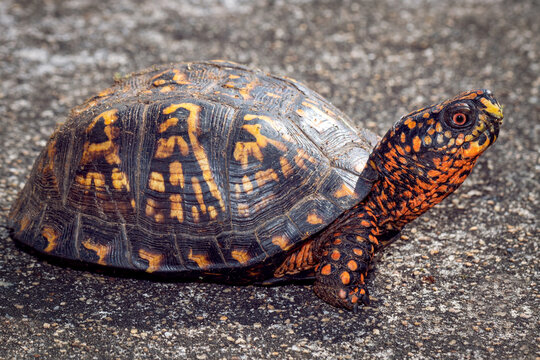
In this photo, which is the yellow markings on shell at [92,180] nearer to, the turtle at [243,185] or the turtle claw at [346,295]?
the turtle at [243,185]

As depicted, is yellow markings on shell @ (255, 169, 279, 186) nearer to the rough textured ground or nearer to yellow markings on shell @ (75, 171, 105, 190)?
the rough textured ground

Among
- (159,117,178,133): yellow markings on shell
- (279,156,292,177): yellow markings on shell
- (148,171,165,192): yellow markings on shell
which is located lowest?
(148,171,165,192): yellow markings on shell

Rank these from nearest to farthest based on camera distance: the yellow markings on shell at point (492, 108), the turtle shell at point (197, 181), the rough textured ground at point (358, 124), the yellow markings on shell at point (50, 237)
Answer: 1. the yellow markings on shell at point (492, 108)
2. the rough textured ground at point (358, 124)
3. the turtle shell at point (197, 181)
4. the yellow markings on shell at point (50, 237)

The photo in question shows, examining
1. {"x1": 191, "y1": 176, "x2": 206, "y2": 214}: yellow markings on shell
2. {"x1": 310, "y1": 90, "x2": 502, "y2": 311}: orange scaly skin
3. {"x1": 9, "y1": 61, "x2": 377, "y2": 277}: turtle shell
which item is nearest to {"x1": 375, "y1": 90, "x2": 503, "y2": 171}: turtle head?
{"x1": 310, "y1": 90, "x2": 502, "y2": 311}: orange scaly skin

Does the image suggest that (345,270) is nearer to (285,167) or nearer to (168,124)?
(285,167)

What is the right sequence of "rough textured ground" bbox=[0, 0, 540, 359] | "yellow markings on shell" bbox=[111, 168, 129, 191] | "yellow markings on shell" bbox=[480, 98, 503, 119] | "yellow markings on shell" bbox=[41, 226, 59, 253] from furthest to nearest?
"yellow markings on shell" bbox=[41, 226, 59, 253] → "yellow markings on shell" bbox=[111, 168, 129, 191] → "rough textured ground" bbox=[0, 0, 540, 359] → "yellow markings on shell" bbox=[480, 98, 503, 119]

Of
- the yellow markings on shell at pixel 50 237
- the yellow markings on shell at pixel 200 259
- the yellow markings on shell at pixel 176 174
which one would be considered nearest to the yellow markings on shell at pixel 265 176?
the yellow markings on shell at pixel 176 174

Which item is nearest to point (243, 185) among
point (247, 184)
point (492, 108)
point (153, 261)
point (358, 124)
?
point (247, 184)
